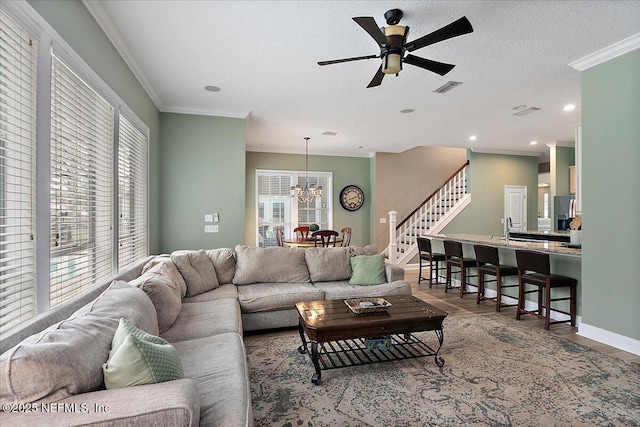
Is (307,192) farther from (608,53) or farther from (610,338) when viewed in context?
(610,338)

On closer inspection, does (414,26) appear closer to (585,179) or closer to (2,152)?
(585,179)

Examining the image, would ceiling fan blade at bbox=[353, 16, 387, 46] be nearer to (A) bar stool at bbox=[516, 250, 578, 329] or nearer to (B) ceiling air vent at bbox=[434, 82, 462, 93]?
(B) ceiling air vent at bbox=[434, 82, 462, 93]

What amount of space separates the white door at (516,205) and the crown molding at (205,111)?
6.57 metres

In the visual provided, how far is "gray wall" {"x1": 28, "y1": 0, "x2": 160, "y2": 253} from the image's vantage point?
194cm

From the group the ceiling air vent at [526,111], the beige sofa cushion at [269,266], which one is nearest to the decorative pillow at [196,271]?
the beige sofa cushion at [269,266]

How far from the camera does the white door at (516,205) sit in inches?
309

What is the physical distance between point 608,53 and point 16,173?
4.64 metres

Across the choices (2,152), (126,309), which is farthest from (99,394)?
(2,152)

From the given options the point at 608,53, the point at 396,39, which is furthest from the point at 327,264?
the point at 608,53

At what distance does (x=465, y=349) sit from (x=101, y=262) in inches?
130

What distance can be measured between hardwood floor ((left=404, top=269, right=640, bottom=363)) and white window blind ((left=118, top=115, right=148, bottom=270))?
3844 millimetres

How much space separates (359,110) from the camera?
4.78 m

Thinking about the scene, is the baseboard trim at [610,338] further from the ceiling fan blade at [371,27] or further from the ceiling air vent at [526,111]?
the ceiling fan blade at [371,27]

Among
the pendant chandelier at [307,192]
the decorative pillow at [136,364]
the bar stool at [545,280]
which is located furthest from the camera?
the pendant chandelier at [307,192]
